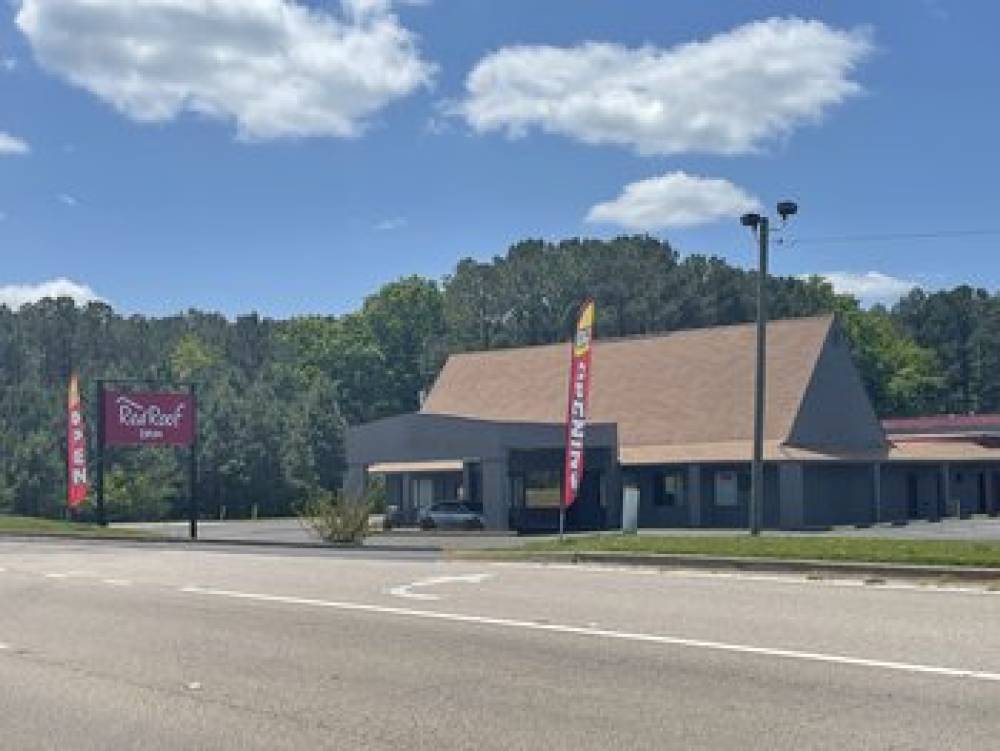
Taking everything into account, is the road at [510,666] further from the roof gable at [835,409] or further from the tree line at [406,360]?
the tree line at [406,360]

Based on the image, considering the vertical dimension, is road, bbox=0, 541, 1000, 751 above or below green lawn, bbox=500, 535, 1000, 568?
below

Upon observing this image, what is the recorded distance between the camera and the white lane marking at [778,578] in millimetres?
16125

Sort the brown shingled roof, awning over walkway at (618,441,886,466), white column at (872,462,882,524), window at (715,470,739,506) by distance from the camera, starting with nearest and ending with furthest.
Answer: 1. awning over walkway at (618,441,886,466)
2. window at (715,470,739,506)
3. white column at (872,462,882,524)
4. the brown shingled roof

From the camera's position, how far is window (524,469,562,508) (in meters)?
45.6

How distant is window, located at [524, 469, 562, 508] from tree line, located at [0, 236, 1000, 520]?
3448 cm

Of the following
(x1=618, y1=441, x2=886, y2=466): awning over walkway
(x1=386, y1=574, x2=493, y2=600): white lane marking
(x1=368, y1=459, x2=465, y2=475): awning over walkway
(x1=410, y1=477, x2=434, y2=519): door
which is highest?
(x1=618, y1=441, x2=886, y2=466): awning over walkway

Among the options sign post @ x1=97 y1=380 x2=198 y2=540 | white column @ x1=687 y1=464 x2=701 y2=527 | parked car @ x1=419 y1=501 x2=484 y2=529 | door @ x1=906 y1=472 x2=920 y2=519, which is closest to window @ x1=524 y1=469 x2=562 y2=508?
parked car @ x1=419 y1=501 x2=484 y2=529

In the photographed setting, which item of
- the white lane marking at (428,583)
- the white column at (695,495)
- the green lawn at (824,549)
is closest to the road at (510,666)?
the white lane marking at (428,583)

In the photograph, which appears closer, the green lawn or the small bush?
the green lawn

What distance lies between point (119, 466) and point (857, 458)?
47.1 metres

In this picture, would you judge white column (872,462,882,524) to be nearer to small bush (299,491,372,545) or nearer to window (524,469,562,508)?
window (524,469,562,508)

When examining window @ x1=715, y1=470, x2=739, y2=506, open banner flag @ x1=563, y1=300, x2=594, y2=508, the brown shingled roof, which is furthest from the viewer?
the brown shingled roof

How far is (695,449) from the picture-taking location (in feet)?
157

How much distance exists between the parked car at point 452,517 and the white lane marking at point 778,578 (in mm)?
23818
